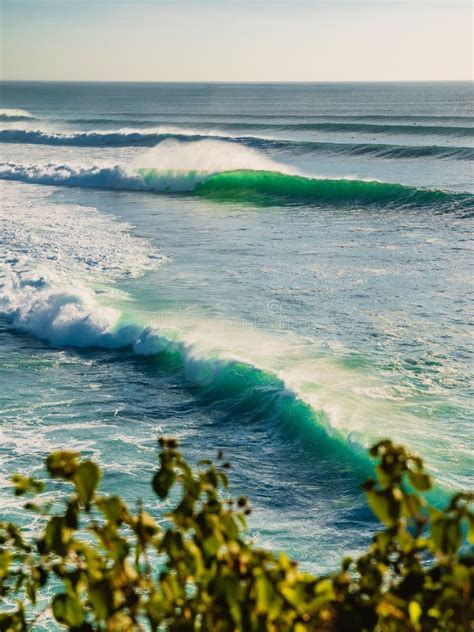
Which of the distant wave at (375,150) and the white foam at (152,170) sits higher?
the distant wave at (375,150)

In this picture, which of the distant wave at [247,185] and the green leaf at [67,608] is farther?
the distant wave at [247,185]

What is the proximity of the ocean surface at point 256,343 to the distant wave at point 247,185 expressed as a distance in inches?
8.0

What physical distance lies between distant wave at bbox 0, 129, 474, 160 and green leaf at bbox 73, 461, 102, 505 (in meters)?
37.2

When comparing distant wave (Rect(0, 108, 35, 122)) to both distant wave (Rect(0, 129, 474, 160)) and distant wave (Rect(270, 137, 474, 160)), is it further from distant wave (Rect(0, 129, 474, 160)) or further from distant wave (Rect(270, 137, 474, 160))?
distant wave (Rect(270, 137, 474, 160))

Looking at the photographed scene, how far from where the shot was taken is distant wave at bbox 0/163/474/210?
87.6ft

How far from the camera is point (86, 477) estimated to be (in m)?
2.14

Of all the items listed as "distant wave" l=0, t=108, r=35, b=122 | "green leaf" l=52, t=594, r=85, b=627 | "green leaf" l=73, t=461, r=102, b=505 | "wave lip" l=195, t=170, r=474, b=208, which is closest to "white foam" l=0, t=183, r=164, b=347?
"wave lip" l=195, t=170, r=474, b=208

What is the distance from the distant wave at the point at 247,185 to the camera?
87.6ft

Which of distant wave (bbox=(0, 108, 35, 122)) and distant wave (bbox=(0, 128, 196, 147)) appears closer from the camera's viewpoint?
distant wave (bbox=(0, 128, 196, 147))

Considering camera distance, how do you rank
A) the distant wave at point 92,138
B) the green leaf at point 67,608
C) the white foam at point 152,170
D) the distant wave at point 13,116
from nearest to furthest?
the green leaf at point 67,608
the white foam at point 152,170
the distant wave at point 92,138
the distant wave at point 13,116

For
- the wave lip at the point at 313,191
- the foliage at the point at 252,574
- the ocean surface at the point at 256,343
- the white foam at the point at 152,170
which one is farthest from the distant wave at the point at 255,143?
the foliage at the point at 252,574

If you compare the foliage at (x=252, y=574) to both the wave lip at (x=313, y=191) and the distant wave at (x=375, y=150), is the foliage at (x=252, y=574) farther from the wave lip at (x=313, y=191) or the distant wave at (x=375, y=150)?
the distant wave at (x=375, y=150)

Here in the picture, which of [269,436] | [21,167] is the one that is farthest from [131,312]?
[21,167]

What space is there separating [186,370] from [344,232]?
11.1m
